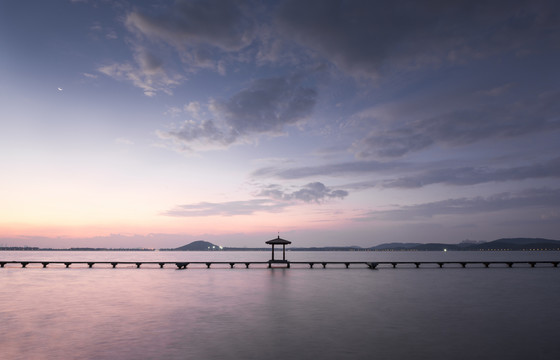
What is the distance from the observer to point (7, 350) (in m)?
10.9

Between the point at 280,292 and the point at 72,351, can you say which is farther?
the point at 280,292

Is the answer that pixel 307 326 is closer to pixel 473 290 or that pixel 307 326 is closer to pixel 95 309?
pixel 95 309

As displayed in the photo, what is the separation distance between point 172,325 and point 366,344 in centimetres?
749

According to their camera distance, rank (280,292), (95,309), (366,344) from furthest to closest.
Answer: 1. (280,292)
2. (95,309)
3. (366,344)

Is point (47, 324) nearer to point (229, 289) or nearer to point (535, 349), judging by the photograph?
point (229, 289)

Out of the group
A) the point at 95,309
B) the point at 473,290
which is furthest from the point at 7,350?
the point at 473,290

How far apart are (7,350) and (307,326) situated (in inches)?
376

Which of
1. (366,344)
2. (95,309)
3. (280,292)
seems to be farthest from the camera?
(280,292)

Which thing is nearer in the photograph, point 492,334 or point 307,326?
point 492,334

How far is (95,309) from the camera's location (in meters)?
18.7

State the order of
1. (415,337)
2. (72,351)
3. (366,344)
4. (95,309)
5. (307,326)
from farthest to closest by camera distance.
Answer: (95,309) → (307,326) → (415,337) → (366,344) → (72,351)

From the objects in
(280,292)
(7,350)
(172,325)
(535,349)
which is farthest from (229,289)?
(535,349)

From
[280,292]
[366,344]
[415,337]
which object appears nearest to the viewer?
[366,344]

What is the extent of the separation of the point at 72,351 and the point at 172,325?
4.26 m
